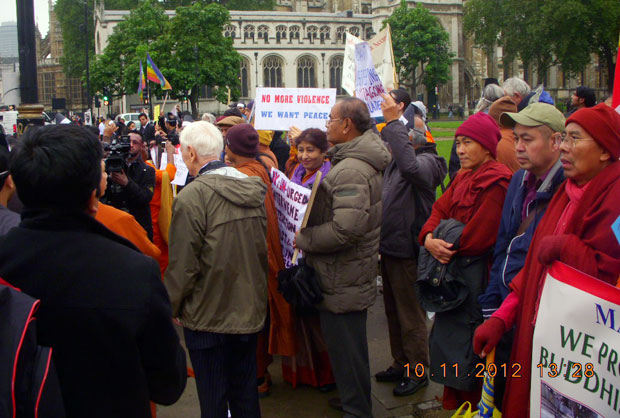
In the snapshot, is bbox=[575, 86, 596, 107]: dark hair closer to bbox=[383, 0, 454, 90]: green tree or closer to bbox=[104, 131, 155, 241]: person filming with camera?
bbox=[104, 131, 155, 241]: person filming with camera

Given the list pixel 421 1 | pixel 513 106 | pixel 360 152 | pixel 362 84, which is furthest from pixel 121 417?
pixel 421 1

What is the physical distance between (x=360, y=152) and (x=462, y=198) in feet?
2.32

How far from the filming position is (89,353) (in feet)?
6.20

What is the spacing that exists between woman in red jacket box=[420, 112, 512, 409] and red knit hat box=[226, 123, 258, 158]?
1433mm

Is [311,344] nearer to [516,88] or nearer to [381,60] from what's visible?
[516,88]

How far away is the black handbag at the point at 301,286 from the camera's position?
12.4 ft

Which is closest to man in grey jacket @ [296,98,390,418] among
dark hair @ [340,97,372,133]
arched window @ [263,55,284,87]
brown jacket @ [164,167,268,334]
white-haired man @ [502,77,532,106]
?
dark hair @ [340,97,372,133]

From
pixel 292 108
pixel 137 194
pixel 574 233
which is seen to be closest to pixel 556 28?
pixel 292 108

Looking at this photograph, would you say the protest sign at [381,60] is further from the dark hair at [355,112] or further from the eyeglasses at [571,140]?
the eyeglasses at [571,140]

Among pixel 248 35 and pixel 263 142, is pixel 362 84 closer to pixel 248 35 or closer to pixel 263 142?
pixel 263 142

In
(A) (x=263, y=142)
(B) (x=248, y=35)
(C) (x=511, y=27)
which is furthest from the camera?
(B) (x=248, y=35)

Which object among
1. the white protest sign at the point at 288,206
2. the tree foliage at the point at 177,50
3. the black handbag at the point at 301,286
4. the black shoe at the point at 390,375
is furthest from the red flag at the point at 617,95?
the tree foliage at the point at 177,50

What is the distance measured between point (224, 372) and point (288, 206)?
1358 millimetres

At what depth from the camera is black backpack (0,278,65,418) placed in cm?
158
